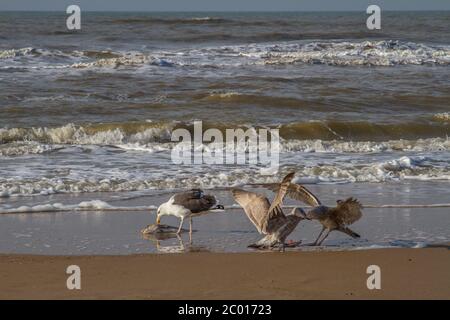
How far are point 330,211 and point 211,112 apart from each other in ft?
29.4

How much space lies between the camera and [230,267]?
5844mm

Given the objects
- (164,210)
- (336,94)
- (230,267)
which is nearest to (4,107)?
(336,94)

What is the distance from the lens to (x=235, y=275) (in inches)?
221

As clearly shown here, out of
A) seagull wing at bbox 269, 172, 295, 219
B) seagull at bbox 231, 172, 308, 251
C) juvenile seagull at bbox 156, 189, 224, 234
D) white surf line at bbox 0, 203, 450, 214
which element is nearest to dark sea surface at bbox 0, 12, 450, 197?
white surf line at bbox 0, 203, 450, 214

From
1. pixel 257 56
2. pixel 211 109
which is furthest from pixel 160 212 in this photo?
pixel 257 56

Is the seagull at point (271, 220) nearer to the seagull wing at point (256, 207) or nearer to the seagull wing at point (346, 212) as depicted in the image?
the seagull wing at point (256, 207)

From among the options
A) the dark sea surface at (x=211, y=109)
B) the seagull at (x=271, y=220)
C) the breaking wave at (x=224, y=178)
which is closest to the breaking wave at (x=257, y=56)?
the dark sea surface at (x=211, y=109)

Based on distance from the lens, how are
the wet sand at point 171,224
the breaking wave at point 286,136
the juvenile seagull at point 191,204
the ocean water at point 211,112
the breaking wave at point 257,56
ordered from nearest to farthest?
the wet sand at point 171,224 < the juvenile seagull at point 191,204 < the ocean water at point 211,112 < the breaking wave at point 286,136 < the breaking wave at point 257,56

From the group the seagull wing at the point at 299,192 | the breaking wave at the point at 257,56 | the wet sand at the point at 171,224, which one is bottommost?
the wet sand at the point at 171,224

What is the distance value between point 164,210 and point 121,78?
1352cm

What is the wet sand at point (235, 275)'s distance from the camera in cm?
515

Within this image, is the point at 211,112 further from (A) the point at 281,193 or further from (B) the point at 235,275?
(B) the point at 235,275

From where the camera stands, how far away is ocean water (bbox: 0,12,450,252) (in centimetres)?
954

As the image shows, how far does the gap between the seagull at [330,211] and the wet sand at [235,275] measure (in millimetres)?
296
